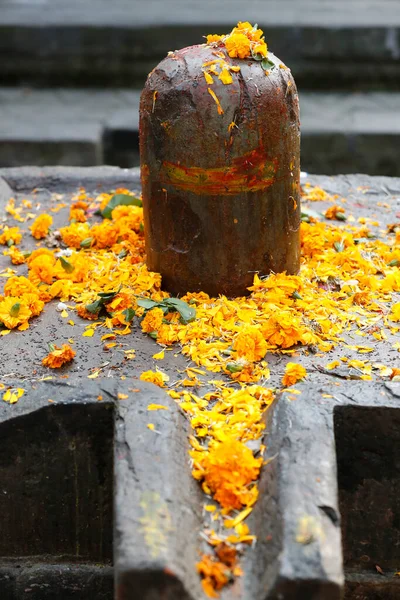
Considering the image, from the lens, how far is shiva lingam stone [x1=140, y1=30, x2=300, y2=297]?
3088mm

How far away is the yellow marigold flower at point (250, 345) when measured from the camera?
9.53ft

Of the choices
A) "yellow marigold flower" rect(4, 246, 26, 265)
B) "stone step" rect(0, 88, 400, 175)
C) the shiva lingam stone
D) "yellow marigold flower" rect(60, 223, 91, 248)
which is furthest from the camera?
"stone step" rect(0, 88, 400, 175)

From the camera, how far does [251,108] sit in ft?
10.1

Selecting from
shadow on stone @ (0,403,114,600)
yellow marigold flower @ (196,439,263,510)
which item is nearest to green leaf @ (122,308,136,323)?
shadow on stone @ (0,403,114,600)

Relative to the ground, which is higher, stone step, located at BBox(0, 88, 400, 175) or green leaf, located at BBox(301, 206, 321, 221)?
Result: green leaf, located at BBox(301, 206, 321, 221)

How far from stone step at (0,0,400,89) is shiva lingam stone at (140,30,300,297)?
4508 mm

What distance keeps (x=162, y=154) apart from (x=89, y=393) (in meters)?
1.08

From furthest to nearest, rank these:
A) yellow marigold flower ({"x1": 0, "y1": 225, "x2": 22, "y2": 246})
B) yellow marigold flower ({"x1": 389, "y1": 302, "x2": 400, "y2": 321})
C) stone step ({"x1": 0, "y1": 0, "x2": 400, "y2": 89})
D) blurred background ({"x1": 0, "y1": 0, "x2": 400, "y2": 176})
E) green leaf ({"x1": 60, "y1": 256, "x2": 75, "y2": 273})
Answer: stone step ({"x1": 0, "y1": 0, "x2": 400, "y2": 89}) → blurred background ({"x1": 0, "y1": 0, "x2": 400, "y2": 176}) → yellow marigold flower ({"x1": 0, "y1": 225, "x2": 22, "y2": 246}) → green leaf ({"x1": 60, "y1": 256, "x2": 75, "y2": 273}) → yellow marigold flower ({"x1": 389, "y1": 302, "x2": 400, "y2": 321})

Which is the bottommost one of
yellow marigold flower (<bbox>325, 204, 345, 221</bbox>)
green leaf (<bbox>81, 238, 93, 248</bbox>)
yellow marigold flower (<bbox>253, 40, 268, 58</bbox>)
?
green leaf (<bbox>81, 238, 93, 248</bbox>)

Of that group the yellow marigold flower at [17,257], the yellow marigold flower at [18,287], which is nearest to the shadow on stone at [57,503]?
the yellow marigold flower at [18,287]

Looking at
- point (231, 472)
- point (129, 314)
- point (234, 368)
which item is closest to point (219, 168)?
point (129, 314)

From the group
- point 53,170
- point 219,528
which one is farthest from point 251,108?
point 53,170

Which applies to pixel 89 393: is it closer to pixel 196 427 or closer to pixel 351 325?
pixel 196 427

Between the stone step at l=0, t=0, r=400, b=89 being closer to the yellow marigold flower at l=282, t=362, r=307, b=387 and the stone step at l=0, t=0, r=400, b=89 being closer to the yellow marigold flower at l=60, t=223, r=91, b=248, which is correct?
the yellow marigold flower at l=60, t=223, r=91, b=248
